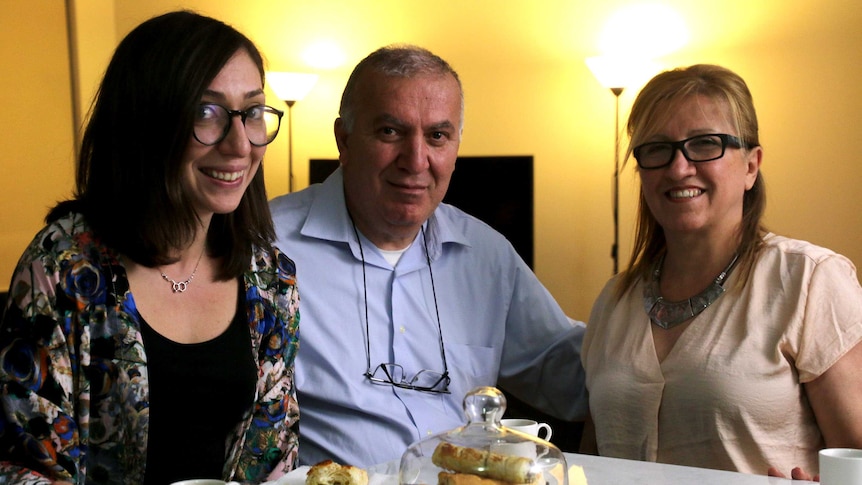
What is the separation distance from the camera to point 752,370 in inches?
78.0

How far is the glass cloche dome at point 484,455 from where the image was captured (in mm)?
1268

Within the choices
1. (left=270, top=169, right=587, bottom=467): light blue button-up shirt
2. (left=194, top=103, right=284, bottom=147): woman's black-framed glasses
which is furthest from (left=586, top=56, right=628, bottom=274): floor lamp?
(left=194, top=103, right=284, bottom=147): woman's black-framed glasses

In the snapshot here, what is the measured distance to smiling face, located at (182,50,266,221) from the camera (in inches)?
70.6

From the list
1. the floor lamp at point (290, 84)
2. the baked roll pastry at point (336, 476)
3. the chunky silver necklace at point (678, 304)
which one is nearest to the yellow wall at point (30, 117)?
the floor lamp at point (290, 84)

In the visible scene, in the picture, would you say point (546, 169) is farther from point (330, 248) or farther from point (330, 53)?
point (330, 248)

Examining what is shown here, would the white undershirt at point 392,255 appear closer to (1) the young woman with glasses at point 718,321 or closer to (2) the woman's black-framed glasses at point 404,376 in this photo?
(2) the woman's black-framed glasses at point 404,376

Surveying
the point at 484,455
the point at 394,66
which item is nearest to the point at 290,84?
the point at 394,66

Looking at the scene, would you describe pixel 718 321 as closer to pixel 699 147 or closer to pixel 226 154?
pixel 699 147

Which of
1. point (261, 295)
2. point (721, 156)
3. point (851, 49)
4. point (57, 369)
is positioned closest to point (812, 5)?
point (851, 49)

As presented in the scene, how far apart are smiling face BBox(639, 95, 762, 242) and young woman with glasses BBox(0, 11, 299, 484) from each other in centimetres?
87

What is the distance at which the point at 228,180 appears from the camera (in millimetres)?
1845

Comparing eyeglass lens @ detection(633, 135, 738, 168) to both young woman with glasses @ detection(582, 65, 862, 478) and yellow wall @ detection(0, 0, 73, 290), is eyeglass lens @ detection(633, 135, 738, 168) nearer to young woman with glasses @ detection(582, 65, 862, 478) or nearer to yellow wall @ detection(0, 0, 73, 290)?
young woman with glasses @ detection(582, 65, 862, 478)

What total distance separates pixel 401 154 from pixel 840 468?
4.65 feet

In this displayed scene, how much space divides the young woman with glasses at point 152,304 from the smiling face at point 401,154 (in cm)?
60
